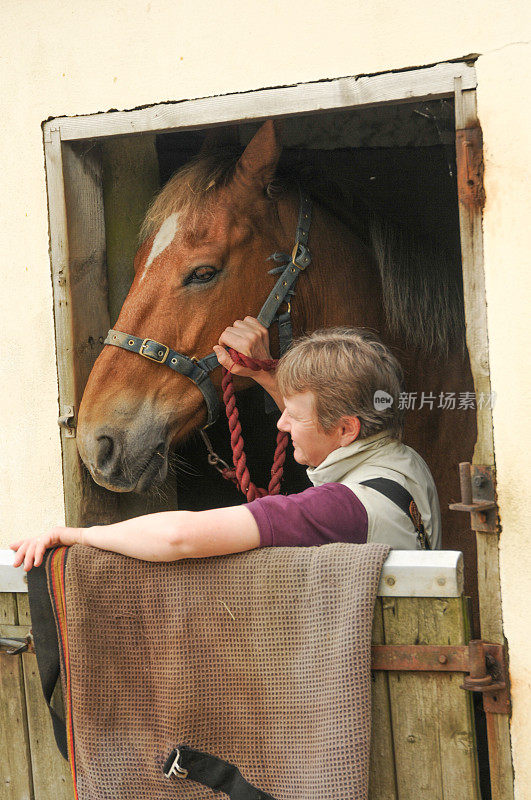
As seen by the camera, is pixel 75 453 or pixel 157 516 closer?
pixel 157 516

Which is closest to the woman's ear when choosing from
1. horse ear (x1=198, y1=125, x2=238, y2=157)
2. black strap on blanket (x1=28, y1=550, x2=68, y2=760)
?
black strap on blanket (x1=28, y1=550, x2=68, y2=760)

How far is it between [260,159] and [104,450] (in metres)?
1.07

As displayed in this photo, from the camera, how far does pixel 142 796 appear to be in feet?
5.57

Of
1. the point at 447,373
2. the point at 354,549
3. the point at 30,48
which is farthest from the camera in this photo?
the point at 447,373

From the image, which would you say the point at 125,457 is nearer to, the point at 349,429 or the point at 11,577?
the point at 11,577

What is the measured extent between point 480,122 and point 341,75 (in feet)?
1.27

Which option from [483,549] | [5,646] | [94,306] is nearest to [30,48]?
[94,306]

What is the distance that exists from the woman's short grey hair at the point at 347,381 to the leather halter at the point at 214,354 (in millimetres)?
597

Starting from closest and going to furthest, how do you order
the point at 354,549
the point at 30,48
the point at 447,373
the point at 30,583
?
the point at 354,549 < the point at 30,583 < the point at 30,48 < the point at 447,373

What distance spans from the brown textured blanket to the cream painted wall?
488mm

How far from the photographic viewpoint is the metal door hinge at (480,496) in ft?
6.02

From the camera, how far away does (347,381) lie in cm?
191

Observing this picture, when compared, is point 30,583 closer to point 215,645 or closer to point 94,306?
point 215,645

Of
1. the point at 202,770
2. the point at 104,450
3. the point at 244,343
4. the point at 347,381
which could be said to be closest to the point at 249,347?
the point at 244,343
